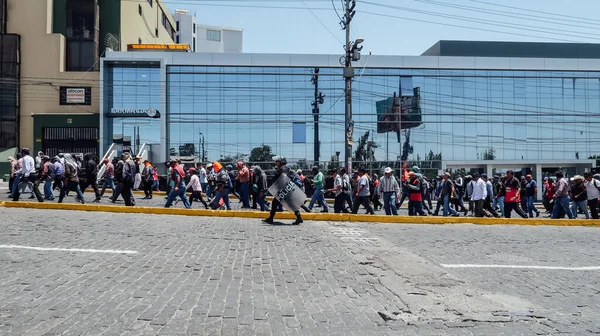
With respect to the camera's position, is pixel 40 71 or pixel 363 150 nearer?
pixel 363 150

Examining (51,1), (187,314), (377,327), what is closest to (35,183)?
(187,314)

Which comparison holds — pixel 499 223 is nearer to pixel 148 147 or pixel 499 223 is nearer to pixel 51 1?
pixel 148 147

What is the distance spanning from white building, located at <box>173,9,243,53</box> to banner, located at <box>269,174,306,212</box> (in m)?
67.6

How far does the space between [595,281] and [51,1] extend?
44.2m

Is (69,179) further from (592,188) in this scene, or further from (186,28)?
(186,28)

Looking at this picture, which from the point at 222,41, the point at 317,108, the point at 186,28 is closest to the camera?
the point at 317,108

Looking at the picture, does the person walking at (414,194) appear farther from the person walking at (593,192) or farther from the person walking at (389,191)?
the person walking at (593,192)

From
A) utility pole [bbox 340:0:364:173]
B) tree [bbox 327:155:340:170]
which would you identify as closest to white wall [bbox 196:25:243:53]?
tree [bbox 327:155:340:170]

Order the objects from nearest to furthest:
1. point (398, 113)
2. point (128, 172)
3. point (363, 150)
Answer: point (128, 172), point (398, 113), point (363, 150)

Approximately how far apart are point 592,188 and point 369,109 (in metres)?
25.5

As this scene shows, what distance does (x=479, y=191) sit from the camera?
49.6ft

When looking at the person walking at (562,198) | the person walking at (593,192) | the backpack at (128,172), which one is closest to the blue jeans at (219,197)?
the backpack at (128,172)

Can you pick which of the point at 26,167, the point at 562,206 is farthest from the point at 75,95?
the point at 562,206

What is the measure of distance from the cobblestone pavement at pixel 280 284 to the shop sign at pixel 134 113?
27903mm
